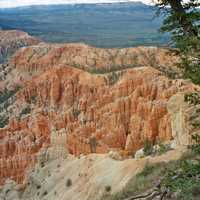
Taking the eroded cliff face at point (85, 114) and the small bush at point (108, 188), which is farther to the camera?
the eroded cliff face at point (85, 114)

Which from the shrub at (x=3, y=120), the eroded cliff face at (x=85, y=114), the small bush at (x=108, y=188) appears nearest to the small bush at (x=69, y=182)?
the eroded cliff face at (x=85, y=114)

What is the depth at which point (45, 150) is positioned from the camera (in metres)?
66.9

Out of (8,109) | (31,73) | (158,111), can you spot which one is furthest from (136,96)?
(31,73)

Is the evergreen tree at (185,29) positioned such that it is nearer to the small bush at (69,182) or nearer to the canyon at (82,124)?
the canyon at (82,124)

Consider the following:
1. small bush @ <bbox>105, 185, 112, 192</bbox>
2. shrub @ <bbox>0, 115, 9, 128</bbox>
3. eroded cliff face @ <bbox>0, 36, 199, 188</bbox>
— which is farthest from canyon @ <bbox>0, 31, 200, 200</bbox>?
small bush @ <bbox>105, 185, 112, 192</bbox>

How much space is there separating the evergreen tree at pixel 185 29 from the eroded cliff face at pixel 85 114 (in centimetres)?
3912

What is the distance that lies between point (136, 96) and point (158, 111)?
572cm

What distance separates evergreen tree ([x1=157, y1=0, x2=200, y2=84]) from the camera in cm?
1249

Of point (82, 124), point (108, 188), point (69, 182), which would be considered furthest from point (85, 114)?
point (108, 188)

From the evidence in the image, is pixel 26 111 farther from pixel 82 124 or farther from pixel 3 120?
pixel 82 124

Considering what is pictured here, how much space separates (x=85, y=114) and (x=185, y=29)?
5617 cm

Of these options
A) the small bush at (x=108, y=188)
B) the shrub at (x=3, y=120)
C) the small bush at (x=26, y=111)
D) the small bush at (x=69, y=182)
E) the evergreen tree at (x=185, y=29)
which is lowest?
the shrub at (x=3, y=120)

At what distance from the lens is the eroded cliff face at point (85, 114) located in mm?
60719

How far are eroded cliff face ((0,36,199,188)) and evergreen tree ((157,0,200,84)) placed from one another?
128 feet
